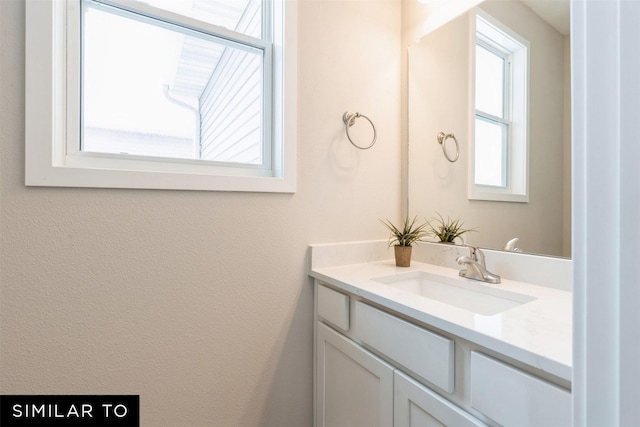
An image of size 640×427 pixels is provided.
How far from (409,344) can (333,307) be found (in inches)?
14.6

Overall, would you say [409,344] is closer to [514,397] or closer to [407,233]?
[514,397]

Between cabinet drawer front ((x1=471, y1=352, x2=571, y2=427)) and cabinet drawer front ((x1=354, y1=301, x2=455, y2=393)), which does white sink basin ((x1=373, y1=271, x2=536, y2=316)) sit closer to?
cabinet drawer front ((x1=354, y1=301, x2=455, y2=393))

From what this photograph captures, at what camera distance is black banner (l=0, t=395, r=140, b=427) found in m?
0.86

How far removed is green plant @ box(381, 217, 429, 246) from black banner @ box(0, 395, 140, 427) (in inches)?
45.0

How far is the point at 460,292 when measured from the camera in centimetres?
113

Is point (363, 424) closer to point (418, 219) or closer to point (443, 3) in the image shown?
point (418, 219)

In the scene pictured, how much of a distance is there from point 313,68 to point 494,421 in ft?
4.27

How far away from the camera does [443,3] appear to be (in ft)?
4.54

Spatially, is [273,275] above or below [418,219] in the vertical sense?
below

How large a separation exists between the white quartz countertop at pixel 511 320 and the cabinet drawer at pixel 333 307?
4cm

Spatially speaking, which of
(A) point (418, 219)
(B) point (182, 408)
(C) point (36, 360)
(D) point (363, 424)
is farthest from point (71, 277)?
(A) point (418, 219)

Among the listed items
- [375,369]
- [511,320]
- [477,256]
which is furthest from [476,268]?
[375,369]

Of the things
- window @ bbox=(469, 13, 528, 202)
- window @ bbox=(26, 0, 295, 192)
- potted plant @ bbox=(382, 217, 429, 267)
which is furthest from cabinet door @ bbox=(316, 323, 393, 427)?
window @ bbox=(469, 13, 528, 202)

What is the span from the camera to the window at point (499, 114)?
1133 mm
